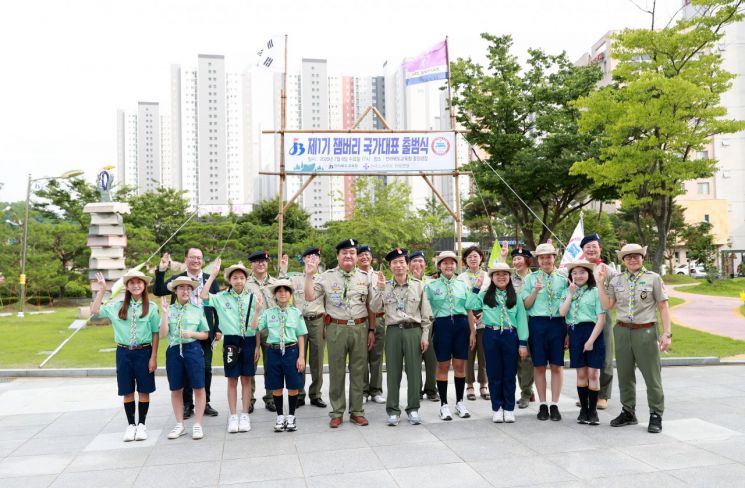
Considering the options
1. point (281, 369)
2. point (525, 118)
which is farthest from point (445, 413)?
point (525, 118)

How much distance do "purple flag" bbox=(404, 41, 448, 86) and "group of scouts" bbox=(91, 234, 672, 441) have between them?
5631 millimetres

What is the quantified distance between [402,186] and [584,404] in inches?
1038

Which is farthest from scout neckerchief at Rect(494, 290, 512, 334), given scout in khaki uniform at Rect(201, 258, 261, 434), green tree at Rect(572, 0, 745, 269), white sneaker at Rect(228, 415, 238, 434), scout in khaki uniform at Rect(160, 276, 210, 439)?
green tree at Rect(572, 0, 745, 269)

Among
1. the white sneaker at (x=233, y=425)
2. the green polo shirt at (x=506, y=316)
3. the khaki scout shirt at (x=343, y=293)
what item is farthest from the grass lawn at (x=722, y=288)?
the white sneaker at (x=233, y=425)

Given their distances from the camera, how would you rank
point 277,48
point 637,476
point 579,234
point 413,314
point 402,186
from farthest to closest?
point 402,186 < point 277,48 < point 579,234 < point 413,314 < point 637,476

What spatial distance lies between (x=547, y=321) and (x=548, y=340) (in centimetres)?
19

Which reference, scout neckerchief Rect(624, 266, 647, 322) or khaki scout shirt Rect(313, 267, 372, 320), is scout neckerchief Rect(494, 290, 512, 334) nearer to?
scout neckerchief Rect(624, 266, 647, 322)

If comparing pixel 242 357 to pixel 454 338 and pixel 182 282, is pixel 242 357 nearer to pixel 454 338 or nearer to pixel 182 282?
pixel 182 282

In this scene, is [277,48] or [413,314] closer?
[413,314]

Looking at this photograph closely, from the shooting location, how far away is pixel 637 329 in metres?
5.45

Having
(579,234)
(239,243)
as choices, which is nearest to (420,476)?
(579,234)

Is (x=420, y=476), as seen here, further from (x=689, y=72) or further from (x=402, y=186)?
(x=402, y=186)

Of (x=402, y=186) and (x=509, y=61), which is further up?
(x=509, y=61)

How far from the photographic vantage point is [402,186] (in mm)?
31531
